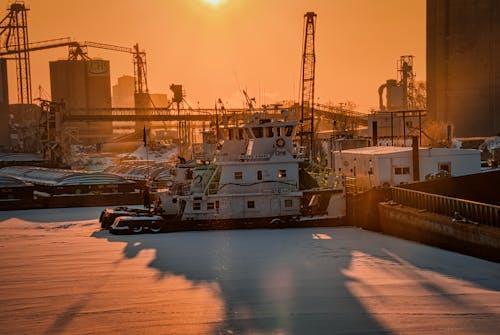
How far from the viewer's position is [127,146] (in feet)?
526

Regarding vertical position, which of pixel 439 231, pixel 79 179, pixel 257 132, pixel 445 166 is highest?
pixel 257 132

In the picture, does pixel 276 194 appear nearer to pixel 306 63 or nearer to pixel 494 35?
pixel 306 63

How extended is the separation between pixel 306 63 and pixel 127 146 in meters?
103

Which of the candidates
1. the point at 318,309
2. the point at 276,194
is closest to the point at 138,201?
the point at 276,194

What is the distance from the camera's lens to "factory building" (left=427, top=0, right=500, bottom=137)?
252ft

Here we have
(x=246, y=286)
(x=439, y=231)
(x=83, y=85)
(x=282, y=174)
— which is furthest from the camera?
(x=83, y=85)

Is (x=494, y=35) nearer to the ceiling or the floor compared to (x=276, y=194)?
nearer to the ceiling

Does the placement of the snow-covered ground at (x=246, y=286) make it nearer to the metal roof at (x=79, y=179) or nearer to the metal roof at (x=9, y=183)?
the metal roof at (x=9, y=183)

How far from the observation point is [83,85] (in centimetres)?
17475

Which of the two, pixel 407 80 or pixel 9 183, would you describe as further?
pixel 407 80

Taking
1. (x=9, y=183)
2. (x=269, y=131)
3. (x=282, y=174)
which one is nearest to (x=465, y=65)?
(x=269, y=131)

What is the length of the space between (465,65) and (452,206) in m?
61.4

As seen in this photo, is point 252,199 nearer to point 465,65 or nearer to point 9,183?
point 9,183

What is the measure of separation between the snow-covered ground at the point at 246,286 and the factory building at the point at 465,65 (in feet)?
189
